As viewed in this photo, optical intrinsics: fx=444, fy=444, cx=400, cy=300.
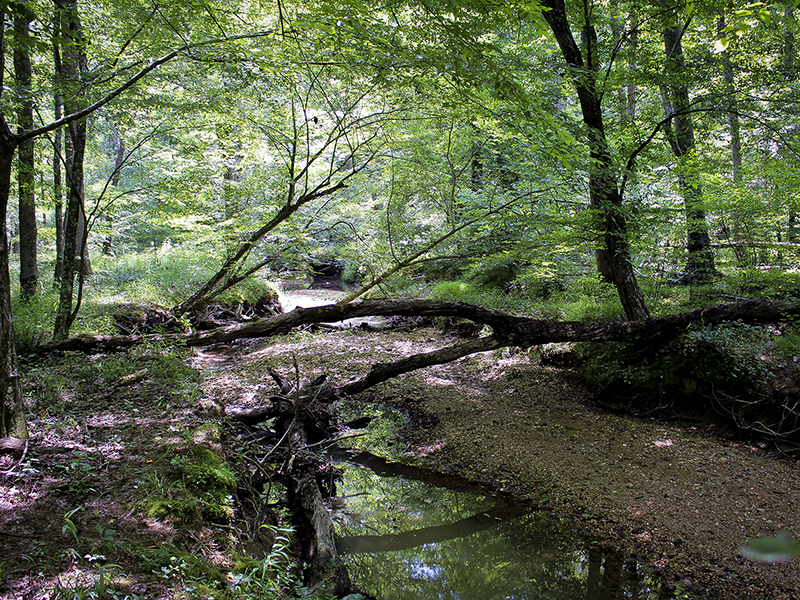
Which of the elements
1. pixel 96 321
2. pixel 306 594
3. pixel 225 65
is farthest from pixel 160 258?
pixel 306 594

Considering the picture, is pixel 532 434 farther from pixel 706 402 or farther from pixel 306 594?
pixel 306 594

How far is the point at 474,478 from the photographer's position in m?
4.65

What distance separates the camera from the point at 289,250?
8812mm

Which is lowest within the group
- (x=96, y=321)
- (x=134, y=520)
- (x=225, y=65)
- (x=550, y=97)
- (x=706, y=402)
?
(x=706, y=402)

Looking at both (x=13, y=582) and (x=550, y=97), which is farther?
(x=550, y=97)

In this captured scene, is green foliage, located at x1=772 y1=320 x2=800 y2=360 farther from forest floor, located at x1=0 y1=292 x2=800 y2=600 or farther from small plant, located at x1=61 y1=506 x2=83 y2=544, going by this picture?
small plant, located at x1=61 y1=506 x2=83 y2=544

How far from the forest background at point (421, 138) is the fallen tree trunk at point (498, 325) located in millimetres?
569

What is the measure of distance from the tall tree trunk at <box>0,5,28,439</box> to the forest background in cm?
2

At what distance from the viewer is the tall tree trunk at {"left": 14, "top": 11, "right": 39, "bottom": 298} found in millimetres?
5465

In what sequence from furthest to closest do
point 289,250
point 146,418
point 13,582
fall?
point 289,250 → point 146,418 → point 13,582

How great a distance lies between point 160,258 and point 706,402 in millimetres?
12913

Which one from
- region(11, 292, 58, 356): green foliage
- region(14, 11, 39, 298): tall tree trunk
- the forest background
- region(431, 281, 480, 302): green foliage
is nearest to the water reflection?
the forest background

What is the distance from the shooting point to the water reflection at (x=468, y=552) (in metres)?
3.17

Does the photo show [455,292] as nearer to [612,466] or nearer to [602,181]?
[602,181]
